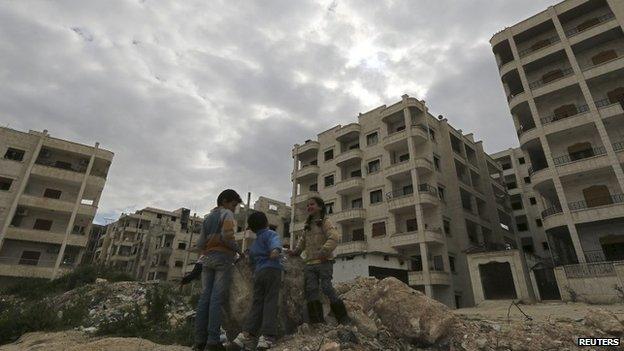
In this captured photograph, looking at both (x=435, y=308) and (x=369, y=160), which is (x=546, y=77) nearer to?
(x=369, y=160)

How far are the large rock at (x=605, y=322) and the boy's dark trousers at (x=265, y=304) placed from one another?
5246mm

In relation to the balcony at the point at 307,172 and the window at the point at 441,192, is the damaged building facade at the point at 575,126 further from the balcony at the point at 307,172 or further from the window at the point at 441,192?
the balcony at the point at 307,172

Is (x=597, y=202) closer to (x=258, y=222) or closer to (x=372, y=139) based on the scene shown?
(x=372, y=139)

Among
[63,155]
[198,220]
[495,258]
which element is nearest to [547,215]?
[495,258]

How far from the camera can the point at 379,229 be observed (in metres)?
25.4

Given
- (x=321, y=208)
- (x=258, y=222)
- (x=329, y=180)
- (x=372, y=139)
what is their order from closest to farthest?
(x=258, y=222), (x=321, y=208), (x=372, y=139), (x=329, y=180)

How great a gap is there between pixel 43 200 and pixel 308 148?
22.8 metres

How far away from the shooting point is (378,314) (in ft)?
18.1

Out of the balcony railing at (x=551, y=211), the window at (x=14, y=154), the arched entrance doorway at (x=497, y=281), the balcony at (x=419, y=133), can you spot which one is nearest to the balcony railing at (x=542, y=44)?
the balcony at (x=419, y=133)

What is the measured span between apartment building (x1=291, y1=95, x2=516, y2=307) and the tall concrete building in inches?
202

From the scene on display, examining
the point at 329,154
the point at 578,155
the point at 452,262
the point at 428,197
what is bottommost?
the point at 452,262

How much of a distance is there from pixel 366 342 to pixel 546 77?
25.9 m

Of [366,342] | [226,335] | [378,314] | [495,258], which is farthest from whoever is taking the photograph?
[495,258]

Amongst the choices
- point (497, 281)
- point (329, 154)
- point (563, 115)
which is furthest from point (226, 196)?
point (329, 154)
